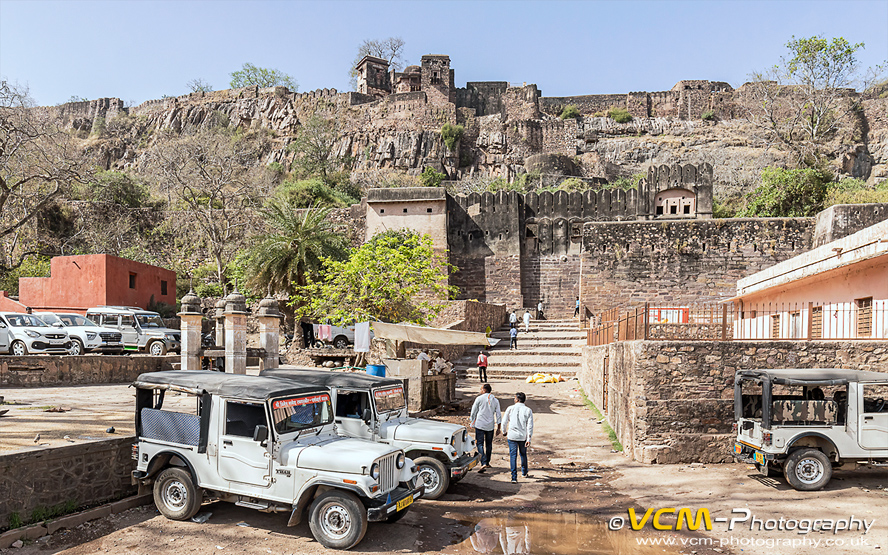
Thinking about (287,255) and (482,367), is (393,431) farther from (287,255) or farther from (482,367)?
(287,255)

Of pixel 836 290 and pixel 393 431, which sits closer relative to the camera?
pixel 393 431

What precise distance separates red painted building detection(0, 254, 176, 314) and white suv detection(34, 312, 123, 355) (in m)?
5.62

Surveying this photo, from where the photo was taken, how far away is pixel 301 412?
6.29 metres

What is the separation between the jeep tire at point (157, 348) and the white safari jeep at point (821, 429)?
1529cm

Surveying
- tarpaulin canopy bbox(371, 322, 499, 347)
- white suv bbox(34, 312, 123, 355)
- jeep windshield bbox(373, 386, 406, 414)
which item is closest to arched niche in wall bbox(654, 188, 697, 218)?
tarpaulin canopy bbox(371, 322, 499, 347)

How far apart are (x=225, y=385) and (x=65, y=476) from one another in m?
2.05

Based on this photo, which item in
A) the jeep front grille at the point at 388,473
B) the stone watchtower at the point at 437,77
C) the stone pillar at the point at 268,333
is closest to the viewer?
the jeep front grille at the point at 388,473

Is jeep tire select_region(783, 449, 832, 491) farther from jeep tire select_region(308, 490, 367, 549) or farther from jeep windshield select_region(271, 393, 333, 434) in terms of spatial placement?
jeep windshield select_region(271, 393, 333, 434)

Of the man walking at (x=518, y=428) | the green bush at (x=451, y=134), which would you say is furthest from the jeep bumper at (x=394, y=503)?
the green bush at (x=451, y=134)

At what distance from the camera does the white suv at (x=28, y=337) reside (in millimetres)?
15211

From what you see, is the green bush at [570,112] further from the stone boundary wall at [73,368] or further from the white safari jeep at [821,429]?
the white safari jeep at [821,429]

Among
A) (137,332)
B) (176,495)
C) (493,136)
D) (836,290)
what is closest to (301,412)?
(176,495)

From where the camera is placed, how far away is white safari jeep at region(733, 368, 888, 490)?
7.39m

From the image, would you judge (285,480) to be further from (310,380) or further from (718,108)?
(718,108)
